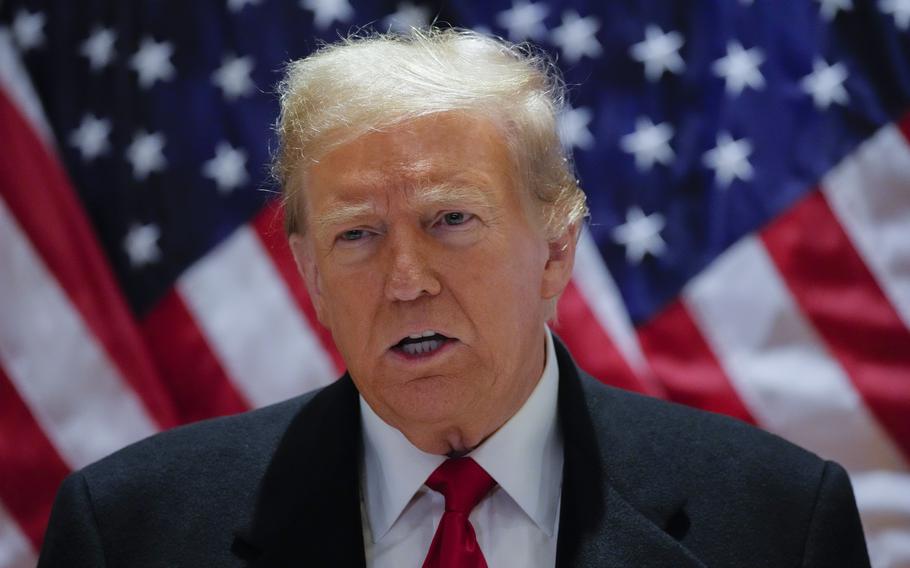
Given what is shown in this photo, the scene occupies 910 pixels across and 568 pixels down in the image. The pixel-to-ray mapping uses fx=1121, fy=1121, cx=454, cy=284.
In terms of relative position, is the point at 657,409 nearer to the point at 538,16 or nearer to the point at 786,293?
the point at 786,293

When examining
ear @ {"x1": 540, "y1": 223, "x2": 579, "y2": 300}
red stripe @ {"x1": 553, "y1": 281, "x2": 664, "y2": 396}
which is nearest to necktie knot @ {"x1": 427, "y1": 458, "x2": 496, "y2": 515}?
ear @ {"x1": 540, "y1": 223, "x2": 579, "y2": 300}

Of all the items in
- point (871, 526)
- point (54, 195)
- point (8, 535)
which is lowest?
point (871, 526)

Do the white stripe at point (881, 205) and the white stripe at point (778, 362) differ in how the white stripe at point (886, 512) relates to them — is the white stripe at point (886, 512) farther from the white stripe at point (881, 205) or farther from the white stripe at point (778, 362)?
the white stripe at point (881, 205)

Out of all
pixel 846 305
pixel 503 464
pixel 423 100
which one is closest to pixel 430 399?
pixel 503 464

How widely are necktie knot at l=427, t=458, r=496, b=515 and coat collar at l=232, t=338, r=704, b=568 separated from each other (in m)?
0.14

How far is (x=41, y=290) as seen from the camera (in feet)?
9.85

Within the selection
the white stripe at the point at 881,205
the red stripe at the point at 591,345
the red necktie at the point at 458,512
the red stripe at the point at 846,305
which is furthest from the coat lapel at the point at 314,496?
the white stripe at the point at 881,205

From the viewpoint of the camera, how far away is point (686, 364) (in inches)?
117

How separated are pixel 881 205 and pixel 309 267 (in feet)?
5.32

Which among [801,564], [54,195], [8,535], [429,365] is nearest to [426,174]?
[429,365]

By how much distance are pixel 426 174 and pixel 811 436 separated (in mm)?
1529

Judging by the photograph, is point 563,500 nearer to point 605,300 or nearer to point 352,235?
point 352,235

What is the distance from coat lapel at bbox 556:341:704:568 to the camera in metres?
1.90

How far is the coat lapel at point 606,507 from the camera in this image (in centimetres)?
190
